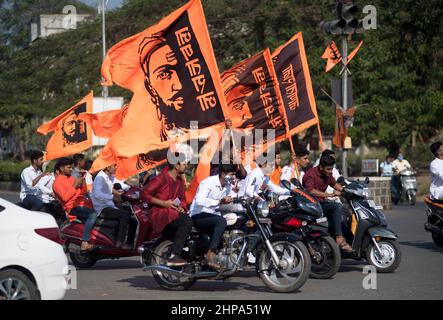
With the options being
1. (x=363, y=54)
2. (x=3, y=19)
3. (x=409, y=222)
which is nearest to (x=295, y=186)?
(x=409, y=222)

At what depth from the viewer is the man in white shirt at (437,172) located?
1483cm

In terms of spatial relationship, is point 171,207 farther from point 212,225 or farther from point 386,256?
point 386,256

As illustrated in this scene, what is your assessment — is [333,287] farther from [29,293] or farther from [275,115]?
[275,115]

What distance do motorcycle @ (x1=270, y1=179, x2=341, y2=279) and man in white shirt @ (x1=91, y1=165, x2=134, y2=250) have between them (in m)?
2.61

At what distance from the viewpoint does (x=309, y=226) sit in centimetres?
1185

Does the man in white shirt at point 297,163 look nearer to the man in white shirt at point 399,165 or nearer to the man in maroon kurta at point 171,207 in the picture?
the man in maroon kurta at point 171,207

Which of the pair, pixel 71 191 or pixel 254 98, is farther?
pixel 254 98

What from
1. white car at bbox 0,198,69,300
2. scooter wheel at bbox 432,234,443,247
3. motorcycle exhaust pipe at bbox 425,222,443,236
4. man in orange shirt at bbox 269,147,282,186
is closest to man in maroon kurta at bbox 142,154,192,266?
white car at bbox 0,198,69,300

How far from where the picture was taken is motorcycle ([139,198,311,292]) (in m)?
10.4

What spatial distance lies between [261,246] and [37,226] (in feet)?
9.96

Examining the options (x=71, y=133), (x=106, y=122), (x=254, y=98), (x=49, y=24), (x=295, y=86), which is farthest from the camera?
(x=49, y=24)

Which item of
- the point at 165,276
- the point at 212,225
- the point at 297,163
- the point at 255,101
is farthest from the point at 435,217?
the point at 165,276

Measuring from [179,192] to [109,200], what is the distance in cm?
269

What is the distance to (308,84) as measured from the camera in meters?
18.0
